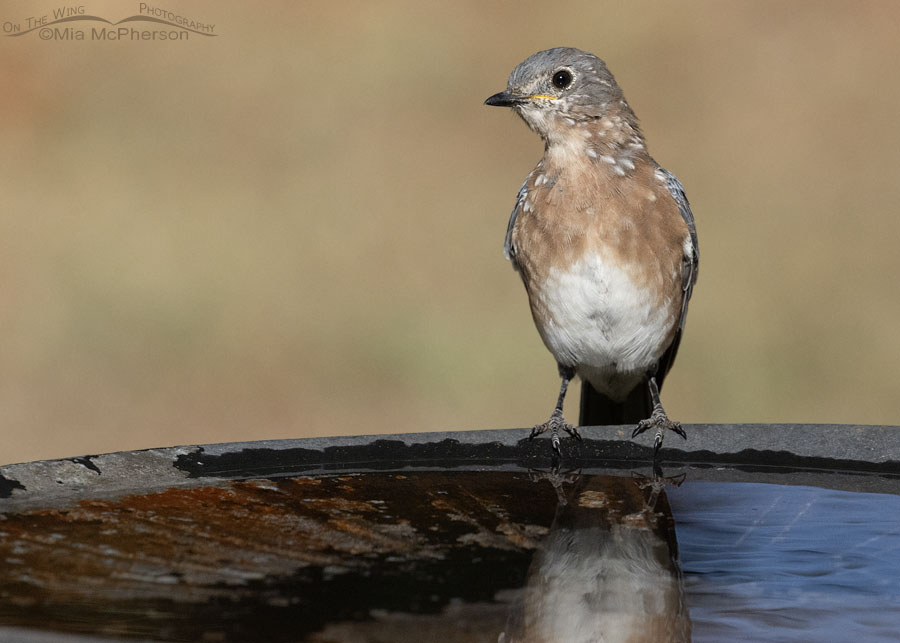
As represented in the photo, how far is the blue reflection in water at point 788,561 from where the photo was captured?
2.94 meters

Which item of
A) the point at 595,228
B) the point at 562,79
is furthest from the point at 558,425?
the point at 562,79

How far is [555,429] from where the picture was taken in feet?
16.7

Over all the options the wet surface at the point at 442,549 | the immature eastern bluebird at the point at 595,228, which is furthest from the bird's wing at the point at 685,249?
the wet surface at the point at 442,549

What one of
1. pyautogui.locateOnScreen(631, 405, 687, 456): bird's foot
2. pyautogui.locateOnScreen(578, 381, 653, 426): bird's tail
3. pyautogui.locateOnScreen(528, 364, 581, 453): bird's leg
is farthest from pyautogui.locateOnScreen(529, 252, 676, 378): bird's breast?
pyautogui.locateOnScreen(578, 381, 653, 426): bird's tail

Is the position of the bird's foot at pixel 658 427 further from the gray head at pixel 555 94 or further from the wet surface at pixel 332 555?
the gray head at pixel 555 94

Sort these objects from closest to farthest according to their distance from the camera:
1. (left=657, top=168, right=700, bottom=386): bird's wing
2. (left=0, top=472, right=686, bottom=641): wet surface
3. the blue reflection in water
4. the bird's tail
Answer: (left=0, top=472, right=686, bottom=641): wet surface, the blue reflection in water, (left=657, top=168, right=700, bottom=386): bird's wing, the bird's tail

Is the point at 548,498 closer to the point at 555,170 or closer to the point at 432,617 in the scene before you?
the point at 432,617

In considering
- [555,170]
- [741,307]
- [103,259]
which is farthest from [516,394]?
[555,170]

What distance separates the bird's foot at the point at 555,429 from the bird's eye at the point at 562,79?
142cm

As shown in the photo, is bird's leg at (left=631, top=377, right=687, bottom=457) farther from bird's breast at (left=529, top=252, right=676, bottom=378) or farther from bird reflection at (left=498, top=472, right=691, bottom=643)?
bird reflection at (left=498, top=472, right=691, bottom=643)

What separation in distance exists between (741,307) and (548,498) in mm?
7416

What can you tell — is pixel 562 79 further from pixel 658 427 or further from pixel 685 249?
pixel 658 427

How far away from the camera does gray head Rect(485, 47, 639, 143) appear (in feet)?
18.7

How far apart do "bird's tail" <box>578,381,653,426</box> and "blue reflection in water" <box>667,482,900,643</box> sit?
235 cm
